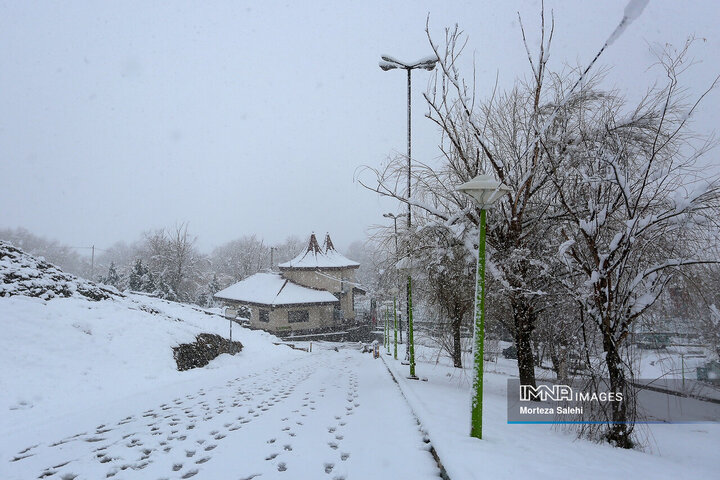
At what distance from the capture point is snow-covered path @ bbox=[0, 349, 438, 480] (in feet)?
14.5

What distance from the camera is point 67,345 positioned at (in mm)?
9562

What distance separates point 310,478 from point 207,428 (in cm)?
263

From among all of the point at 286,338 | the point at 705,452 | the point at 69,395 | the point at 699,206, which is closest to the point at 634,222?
the point at 699,206

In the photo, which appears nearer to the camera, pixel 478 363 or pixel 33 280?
pixel 478 363

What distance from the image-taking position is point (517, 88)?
385 inches

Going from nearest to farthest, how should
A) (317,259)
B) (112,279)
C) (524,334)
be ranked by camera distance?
(524,334) → (317,259) → (112,279)

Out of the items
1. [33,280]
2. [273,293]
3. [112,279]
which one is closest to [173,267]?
[112,279]

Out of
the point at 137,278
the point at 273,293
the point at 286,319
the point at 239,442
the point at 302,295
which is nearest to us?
the point at 239,442

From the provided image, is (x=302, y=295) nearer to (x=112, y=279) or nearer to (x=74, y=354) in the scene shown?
(x=112, y=279)

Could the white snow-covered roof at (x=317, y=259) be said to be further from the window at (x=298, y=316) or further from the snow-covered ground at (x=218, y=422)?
the snow-covered ground at (x=218, y=422)

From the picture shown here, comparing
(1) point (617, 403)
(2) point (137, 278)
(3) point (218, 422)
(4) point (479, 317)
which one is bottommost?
(3) point (218, 422)

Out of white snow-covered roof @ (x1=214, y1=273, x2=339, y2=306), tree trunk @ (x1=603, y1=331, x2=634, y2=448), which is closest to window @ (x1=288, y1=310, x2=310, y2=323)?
white snow-covered roof @ (x1=214, y1=273, x2=339, y2=306)

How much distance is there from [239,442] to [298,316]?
31403 mm

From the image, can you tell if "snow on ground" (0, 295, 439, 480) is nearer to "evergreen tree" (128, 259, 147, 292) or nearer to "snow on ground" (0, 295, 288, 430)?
"snow on ground" (0, 295, 288, 430)
